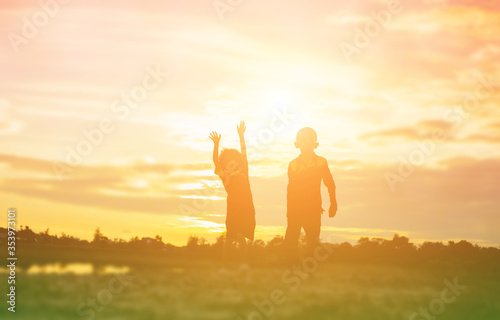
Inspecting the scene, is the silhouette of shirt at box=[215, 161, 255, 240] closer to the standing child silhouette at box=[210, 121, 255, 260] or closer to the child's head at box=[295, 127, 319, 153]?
the standing child silhouette at box=[210, 121, 255, 260]

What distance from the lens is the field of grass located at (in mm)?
8148

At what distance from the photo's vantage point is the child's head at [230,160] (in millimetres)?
14148

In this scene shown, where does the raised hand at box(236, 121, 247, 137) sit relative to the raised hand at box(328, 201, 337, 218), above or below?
above

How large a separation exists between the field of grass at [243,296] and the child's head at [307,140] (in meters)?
3.22

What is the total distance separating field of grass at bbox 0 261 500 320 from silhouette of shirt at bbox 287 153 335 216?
2020mm

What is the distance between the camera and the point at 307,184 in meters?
14.0

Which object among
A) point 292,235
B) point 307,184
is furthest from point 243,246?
point 307,184

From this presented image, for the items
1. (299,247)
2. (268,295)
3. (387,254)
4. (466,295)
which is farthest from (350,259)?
(268,295)

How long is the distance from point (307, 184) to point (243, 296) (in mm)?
A: 5421

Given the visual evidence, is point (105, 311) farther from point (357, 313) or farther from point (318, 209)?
point (318, 209)

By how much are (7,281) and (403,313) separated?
21.9ft

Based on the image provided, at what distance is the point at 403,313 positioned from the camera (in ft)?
28.4

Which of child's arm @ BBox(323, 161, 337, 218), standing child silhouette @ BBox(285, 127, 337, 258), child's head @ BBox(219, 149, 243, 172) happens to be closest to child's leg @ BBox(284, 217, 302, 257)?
standing child silhouette @ BBox(285, 127, 337, 258)

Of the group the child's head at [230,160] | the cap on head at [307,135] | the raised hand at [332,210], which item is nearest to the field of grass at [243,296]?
the raised hand at [332,210]
